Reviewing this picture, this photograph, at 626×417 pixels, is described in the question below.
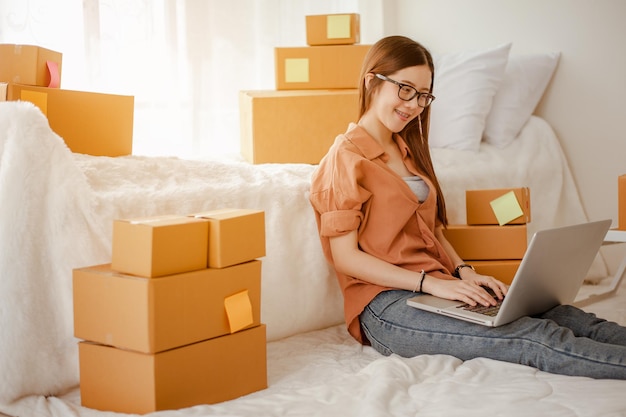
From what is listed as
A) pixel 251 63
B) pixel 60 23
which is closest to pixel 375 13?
pixel 251 63

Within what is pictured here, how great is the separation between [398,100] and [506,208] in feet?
1.48

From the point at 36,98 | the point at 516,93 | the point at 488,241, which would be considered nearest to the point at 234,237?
the point at 36,98

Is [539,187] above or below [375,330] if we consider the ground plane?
above

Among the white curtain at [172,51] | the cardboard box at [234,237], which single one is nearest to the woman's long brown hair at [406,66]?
the cardboard box at [234,237]

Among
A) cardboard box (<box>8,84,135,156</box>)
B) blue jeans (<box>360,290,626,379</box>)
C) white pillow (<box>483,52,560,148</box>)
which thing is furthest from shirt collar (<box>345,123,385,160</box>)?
white pillow (<box>483,52,560,148</box>)

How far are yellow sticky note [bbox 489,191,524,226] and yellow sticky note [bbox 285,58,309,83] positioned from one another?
0.81 m

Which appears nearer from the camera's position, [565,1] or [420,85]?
[420,85]

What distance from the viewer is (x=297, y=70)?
2.54 meters

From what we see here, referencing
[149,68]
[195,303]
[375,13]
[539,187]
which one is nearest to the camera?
[195,303]

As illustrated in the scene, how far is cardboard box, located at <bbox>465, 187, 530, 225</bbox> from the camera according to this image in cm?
205

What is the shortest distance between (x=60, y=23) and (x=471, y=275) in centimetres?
142

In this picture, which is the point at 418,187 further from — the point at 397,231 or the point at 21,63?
the point at 21,63

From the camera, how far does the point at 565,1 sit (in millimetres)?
2803

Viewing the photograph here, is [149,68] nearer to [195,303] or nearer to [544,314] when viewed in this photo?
[195,303]
